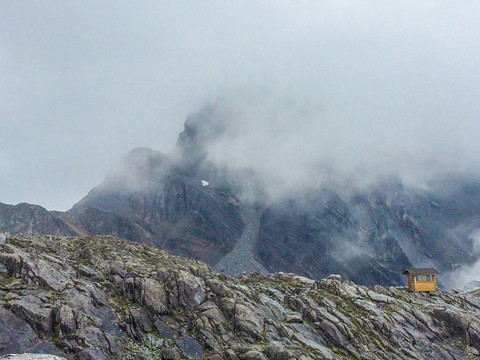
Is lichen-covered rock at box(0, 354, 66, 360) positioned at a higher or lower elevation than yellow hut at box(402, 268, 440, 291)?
lower

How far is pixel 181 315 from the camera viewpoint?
157ft

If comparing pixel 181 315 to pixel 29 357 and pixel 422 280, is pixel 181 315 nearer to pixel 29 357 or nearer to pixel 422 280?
pixel 29 357

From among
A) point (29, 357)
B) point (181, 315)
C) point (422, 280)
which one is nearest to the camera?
point (29, 357)

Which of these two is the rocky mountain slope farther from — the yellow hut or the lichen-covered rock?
the yellow hut

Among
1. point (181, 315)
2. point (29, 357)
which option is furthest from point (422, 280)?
point (29, 357)

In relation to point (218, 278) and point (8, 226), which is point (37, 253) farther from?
point (8, 226)

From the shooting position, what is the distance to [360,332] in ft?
179

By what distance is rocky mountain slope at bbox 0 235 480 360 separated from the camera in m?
39.2

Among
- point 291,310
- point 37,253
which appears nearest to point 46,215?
point 37,253

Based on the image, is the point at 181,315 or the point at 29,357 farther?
the point at 181,315

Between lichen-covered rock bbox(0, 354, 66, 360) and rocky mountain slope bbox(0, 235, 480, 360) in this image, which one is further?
rocky mountain slope bbox(0, 235, 480, 360)

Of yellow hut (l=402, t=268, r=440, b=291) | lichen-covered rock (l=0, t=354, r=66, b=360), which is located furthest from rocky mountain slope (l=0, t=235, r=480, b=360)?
yellow hut (l=402, t=268, r=440, b=291)

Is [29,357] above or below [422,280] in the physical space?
below

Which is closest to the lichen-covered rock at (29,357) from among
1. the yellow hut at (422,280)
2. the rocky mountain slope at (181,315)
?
the rocky mountain slope at (181,315)
